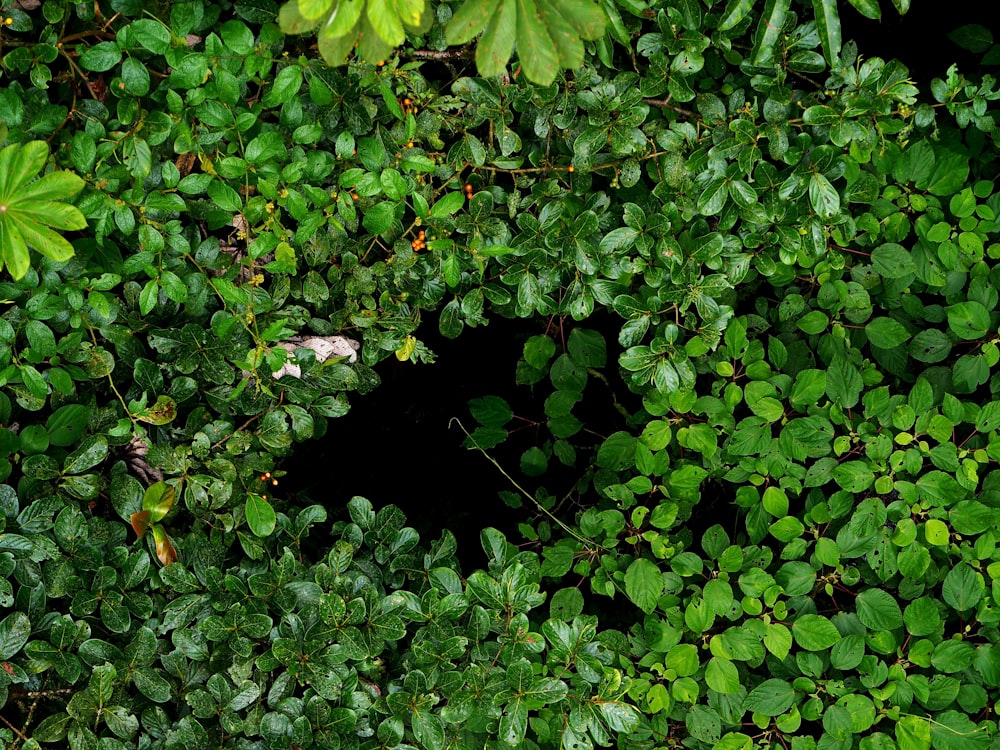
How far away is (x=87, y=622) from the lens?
1.74 m

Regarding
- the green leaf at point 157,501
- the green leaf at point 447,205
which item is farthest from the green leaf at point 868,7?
the green leaf at point 157,501

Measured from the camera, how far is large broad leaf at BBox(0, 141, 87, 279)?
4.43ft

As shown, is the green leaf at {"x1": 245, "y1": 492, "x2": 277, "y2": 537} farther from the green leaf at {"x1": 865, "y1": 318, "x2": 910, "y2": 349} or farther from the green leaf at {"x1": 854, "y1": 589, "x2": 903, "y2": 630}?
the green leaf at {"x1": 865, "y1": 318, "x2": 910, "y2": 349}

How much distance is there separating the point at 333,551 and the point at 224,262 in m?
0.67

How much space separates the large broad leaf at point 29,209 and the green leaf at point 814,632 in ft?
5.32

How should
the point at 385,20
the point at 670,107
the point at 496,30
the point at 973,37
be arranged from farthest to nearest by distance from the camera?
the point at 973,37 → the point at 670,107 → the point at 496,30 → the point at 385,20

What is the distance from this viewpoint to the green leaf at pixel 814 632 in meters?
1.83

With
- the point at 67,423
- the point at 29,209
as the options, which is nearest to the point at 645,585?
the point at 67,423

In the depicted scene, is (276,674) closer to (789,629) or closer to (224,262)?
(224,262)

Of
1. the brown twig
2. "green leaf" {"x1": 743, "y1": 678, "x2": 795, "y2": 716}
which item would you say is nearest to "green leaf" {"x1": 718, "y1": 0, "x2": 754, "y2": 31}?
the brown twig

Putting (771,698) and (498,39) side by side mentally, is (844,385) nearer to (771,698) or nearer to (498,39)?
(771,698)

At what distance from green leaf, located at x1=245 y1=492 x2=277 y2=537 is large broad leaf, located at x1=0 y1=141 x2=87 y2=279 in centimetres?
64

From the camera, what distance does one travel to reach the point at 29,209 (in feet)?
4.46

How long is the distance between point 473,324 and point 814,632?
1028 mm
